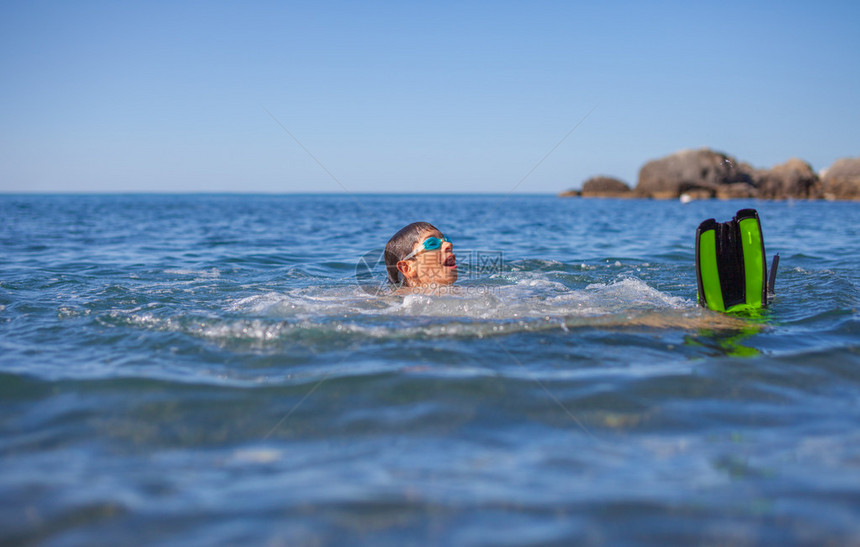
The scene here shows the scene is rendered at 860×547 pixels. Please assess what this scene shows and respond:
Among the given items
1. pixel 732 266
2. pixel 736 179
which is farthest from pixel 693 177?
pixel 732 266

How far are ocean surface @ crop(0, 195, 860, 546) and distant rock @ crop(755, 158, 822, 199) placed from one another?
5050 cm

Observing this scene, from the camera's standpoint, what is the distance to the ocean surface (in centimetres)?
222

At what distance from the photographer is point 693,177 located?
55.8 m

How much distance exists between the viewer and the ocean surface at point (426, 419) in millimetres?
2225

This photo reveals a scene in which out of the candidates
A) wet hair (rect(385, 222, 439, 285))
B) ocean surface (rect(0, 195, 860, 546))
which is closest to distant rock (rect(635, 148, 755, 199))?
wet hair (rect(385, 222, 439, 285))

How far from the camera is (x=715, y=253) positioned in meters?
5.32

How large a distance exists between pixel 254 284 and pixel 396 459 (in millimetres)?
5210

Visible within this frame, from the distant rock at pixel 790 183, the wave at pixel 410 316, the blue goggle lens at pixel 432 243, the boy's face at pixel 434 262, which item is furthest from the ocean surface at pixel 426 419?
the distant rock at pixel 790 183

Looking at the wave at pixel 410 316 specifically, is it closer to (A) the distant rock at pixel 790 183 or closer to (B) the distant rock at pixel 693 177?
(B) the distant rock at pixel 693 177

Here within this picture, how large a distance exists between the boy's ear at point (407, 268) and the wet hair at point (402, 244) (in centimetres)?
→ 5

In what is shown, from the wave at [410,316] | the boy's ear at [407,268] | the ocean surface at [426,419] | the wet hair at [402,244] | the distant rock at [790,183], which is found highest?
the distant rock at [790,183]

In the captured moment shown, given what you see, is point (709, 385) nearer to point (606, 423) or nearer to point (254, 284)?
point (606, 423)

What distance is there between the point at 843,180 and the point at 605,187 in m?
29.2

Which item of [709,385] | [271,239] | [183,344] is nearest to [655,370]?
[709,385]
